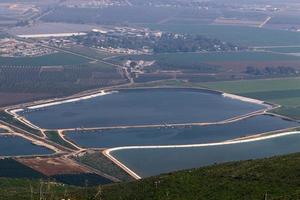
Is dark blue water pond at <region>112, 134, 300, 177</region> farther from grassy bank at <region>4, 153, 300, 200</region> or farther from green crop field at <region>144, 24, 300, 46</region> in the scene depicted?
green crop field at <region>144, 24, 300, 46</region>

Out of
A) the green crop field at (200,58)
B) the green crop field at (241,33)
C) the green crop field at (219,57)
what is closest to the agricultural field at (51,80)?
the green crop field at (200,58)

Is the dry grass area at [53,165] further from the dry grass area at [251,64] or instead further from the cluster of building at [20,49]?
the cluster of building at [20,49]

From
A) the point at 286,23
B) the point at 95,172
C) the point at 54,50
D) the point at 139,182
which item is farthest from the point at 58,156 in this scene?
the point at 286,23

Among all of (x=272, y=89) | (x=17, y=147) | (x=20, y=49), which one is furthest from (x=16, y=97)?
(x=272, y=89)

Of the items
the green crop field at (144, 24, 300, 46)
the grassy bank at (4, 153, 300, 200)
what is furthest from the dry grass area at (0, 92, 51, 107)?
the green crop field at (144, 24, 300, 46)

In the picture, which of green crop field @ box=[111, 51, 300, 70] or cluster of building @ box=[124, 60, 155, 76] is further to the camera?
green crop field @ box=[111, 51, 300, 70]

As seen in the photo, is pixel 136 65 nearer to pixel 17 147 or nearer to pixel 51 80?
pixel 51 80
